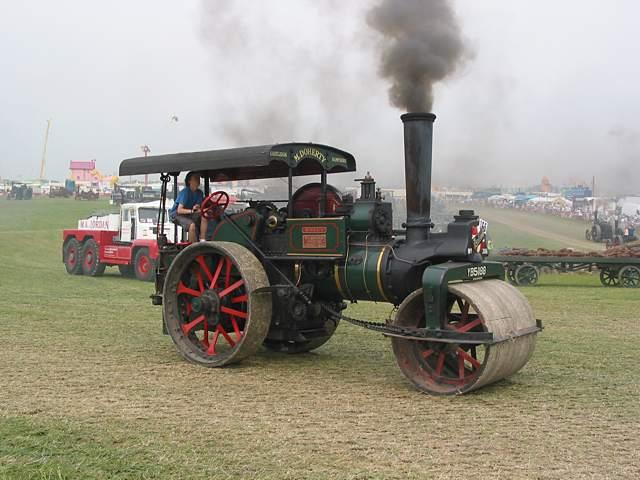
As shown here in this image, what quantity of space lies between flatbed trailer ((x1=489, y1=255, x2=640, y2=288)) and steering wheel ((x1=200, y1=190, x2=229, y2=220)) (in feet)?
34.3

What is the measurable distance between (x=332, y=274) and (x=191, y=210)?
166 centimetres

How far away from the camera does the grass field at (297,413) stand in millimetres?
3836

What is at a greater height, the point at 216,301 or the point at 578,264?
the point at 578,264

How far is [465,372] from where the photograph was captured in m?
6.09

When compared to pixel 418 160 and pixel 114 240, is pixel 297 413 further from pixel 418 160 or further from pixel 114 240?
pixel 114 240

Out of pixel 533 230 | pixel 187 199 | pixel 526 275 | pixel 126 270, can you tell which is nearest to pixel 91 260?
pixel 126 270

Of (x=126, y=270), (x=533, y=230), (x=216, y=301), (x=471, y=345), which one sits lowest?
(x=471, y=345)

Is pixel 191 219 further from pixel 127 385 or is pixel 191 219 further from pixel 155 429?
pixel 155 429

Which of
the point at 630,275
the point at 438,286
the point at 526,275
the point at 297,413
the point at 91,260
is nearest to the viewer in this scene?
the point at 297,413

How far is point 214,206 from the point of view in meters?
7.04

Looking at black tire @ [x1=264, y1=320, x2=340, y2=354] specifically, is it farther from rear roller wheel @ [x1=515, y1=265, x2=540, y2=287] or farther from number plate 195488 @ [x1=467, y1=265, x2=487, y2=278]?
rear roller wheel @ [x1=515, y1=265, x2=540, y2=287]

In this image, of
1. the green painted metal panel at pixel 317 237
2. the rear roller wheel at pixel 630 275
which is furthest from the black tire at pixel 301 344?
the rear roller wheel at pixel 630 275

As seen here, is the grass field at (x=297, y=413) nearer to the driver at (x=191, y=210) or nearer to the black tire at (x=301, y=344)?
the black tire at (x=301, y=344)

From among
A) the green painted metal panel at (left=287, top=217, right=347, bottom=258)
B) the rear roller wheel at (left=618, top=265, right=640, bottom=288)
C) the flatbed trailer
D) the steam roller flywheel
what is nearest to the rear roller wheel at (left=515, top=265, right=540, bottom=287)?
the flatbed trailer
